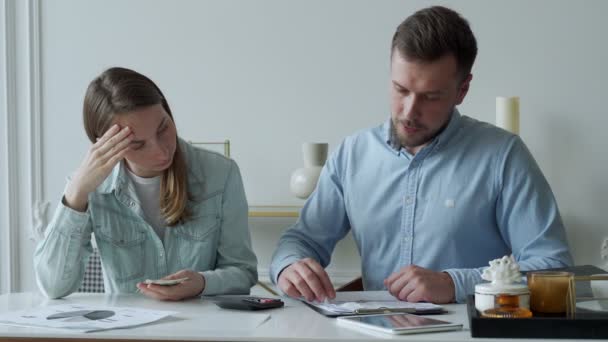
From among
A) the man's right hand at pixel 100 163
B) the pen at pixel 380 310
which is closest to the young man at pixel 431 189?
the pen at pixel 380 310

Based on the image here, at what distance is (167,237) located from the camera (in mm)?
2051

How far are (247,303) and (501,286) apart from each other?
0.51 meters

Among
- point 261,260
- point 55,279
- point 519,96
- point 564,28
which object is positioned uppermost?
point 564,28

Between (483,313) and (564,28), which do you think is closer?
(483,313)

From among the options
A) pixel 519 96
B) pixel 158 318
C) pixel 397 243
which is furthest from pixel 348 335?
pixel 519 96

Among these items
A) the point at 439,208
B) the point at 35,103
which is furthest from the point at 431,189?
the point at 35,103

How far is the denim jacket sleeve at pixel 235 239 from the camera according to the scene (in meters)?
2.04

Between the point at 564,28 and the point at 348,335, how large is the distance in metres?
2.31

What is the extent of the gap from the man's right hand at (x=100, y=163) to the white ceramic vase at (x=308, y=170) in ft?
4.53

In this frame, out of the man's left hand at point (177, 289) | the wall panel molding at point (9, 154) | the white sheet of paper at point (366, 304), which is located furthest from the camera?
the wall panel molding at point (9, 154)

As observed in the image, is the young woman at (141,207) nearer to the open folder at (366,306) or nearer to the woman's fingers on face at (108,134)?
the woman's fingers on face at (108,134)

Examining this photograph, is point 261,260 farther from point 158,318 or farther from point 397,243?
point 158,318

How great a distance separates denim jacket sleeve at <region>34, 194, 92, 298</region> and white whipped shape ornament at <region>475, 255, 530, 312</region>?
99cm

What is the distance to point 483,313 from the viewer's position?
1.40 m
